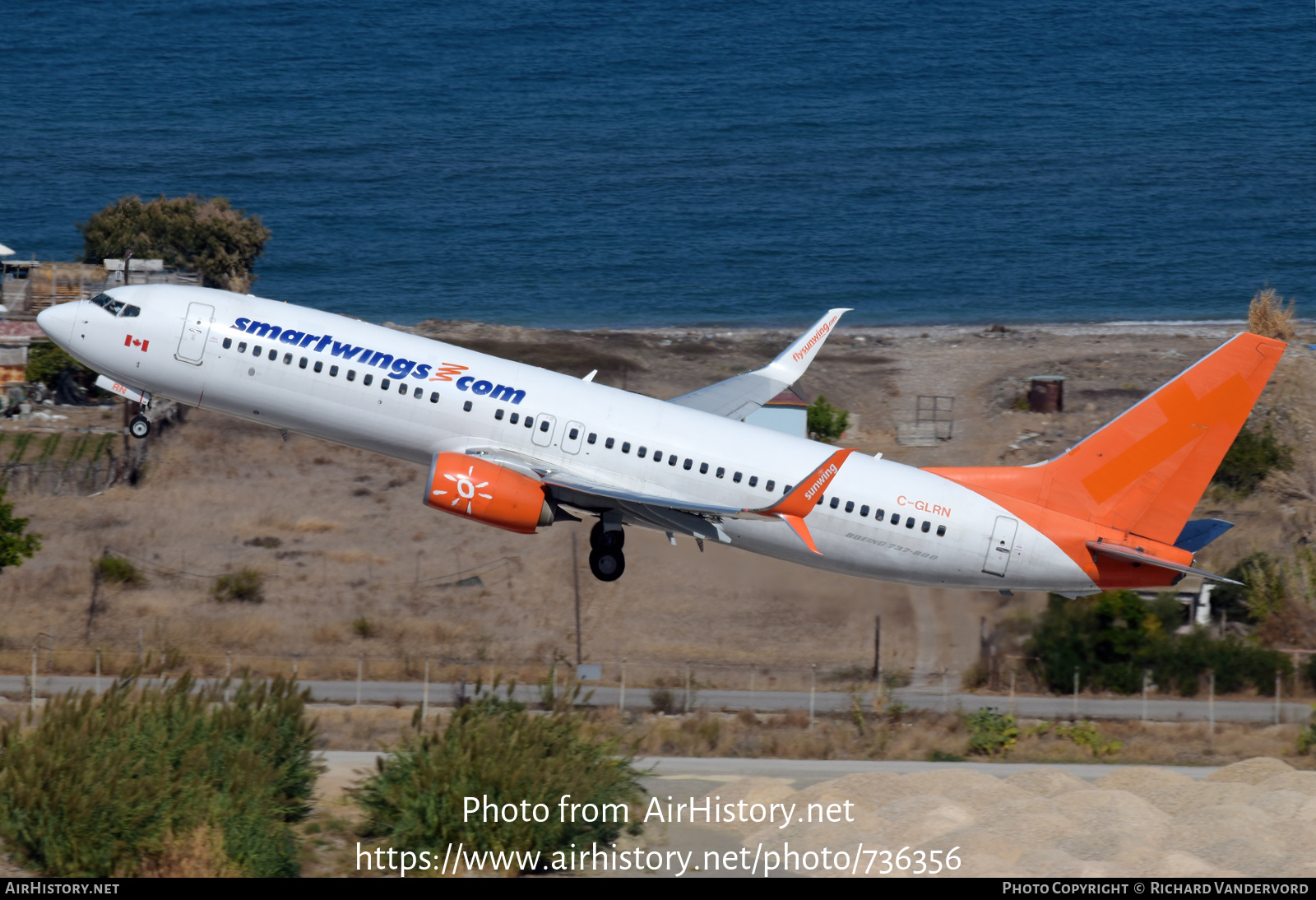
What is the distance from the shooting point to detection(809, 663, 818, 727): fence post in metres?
48.5

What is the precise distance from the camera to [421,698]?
167ft

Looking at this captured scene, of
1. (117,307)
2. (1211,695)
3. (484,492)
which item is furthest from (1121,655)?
(117,307)

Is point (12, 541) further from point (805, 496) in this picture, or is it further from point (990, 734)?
point (990, 734)

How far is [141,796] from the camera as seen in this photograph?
101 ft

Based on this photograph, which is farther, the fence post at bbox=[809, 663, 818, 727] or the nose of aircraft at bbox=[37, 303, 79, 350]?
the fence post at bbox=[809, 663, 818, 727]

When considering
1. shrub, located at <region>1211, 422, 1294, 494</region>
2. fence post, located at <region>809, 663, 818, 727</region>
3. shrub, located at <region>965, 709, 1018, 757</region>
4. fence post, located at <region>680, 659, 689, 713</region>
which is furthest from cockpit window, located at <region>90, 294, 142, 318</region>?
shrub, located at <region>1211, 422, 1294, 494</region>

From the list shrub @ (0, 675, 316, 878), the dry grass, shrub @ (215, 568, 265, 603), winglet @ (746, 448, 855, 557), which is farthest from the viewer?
the dry grass

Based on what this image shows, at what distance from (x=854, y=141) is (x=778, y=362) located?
118164 millimetres

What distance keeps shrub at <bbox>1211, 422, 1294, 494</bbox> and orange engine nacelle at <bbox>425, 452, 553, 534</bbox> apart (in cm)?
4055

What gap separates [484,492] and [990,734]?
19.1 meters

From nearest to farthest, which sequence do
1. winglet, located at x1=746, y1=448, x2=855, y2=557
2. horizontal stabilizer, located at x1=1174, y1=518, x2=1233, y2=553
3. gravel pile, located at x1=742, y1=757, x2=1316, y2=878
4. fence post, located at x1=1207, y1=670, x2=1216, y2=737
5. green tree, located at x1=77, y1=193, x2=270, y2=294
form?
gravel pile, located at x1=742, y1=757, x2=1316, y2=878
winglet, located at x1=746, y1=448, x2=855, y2=557
horizontal stabilizer, located at x1=1174, y1=518, x2=1233, y2=553
fence post, located at x1=1207, y1=670, x2=1216, y2=737
green tree, located at x1=77, y1=193, x2=270, y2=294

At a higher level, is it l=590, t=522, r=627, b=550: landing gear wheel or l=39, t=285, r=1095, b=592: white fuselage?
l=39, t=285, r=1095, b=592: white fuselage

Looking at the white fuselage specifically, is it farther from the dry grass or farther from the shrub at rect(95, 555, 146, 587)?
the dry grass
